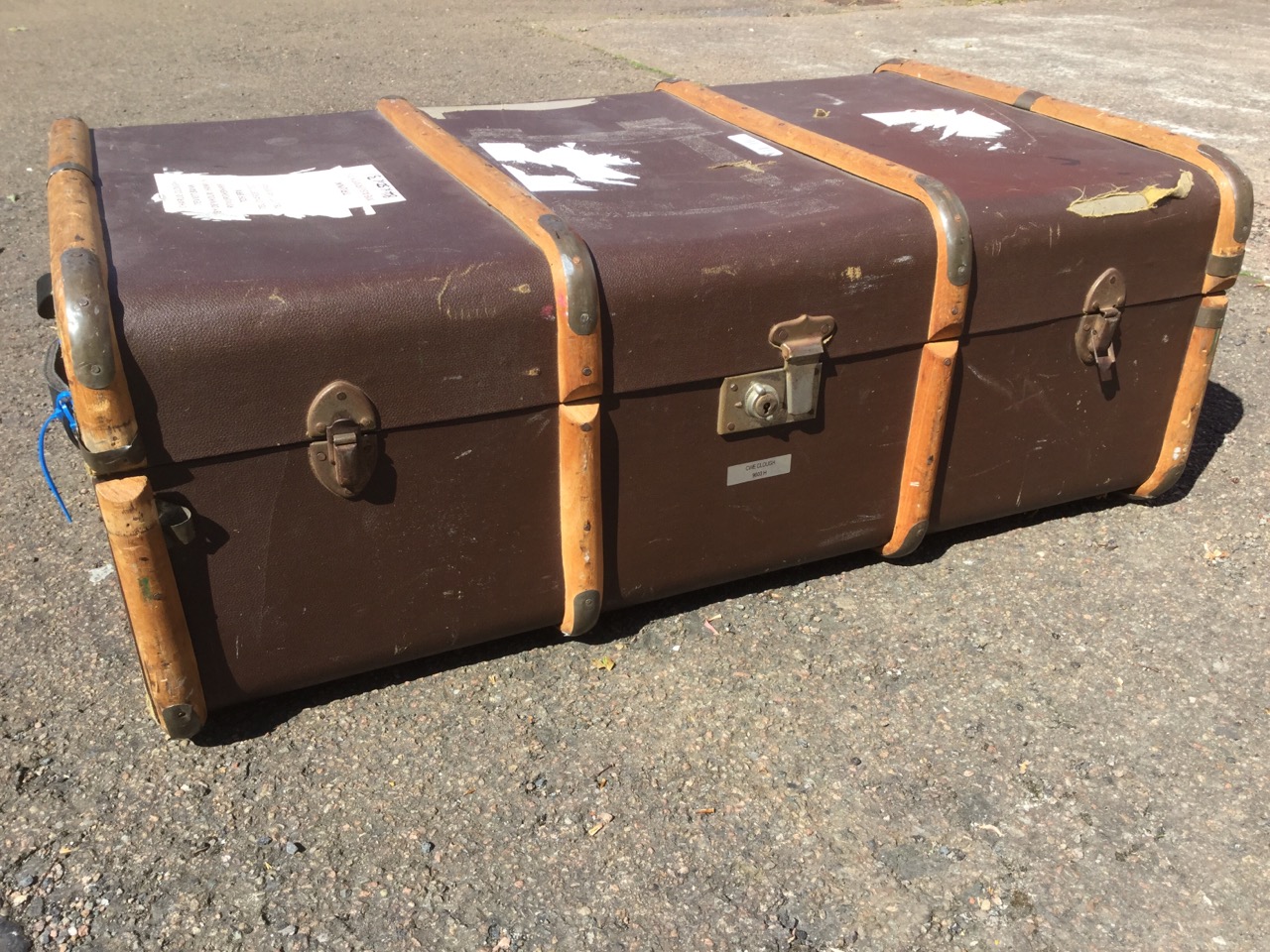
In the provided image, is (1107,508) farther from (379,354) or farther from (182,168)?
(182,168)

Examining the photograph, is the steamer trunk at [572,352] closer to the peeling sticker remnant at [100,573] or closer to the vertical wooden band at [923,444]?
the vertical wooden band at [923,444]

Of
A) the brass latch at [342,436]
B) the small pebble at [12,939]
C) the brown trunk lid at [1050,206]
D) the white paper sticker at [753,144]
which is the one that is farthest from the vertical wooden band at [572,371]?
the small pebble at [12,939]

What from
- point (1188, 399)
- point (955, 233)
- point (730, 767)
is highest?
point (955, 233)

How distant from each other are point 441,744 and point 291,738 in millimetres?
261

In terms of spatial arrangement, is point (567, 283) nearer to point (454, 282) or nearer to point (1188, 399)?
point (454, 282)

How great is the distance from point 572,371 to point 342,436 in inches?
15.1

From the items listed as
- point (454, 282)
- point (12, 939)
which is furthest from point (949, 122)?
point (12, 939)

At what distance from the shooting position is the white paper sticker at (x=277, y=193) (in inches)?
77.2

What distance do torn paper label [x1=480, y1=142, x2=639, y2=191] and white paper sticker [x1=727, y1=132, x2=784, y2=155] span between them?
0.29 m

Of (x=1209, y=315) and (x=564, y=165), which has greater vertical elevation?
(x=564, y=165)

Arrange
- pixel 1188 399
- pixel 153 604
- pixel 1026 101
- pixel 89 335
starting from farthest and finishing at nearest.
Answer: pixel 1026 101 < pixel 1188 399 < pixel 153 604 < pixel 89 335

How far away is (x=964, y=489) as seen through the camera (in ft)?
7.69

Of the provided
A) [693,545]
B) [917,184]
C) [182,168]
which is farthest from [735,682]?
[182,168]

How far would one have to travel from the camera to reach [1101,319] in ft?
7.30
